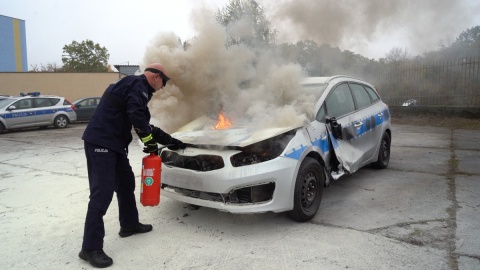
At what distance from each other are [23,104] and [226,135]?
13.3 meters

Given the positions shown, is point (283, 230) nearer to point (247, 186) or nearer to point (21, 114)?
point (247, 186)

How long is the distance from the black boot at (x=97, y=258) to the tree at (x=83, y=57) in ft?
131

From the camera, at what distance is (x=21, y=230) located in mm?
3906

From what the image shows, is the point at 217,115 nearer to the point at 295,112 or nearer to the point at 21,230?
the point at 295,112

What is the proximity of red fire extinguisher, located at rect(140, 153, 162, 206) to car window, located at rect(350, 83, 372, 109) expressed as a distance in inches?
127

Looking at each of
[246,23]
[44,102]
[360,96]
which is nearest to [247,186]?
[246,23]

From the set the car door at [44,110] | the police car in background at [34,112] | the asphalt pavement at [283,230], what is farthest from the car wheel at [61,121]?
the asphalt pavement at [283,230]

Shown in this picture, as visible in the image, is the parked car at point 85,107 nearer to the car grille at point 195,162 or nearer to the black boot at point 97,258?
the car grille at point 195,162

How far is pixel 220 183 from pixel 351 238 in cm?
137

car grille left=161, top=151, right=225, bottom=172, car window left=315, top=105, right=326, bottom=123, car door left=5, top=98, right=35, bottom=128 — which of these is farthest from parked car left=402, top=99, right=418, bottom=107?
car door left=5, top=98, right=35, bottom=128

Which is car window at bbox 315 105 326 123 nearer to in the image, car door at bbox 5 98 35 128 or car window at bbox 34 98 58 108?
car door at bbox 5 98 35 128

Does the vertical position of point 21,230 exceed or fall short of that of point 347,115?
it falls short

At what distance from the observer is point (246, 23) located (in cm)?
529

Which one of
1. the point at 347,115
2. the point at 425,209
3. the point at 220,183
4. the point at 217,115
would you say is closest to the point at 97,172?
the point at 220,183
